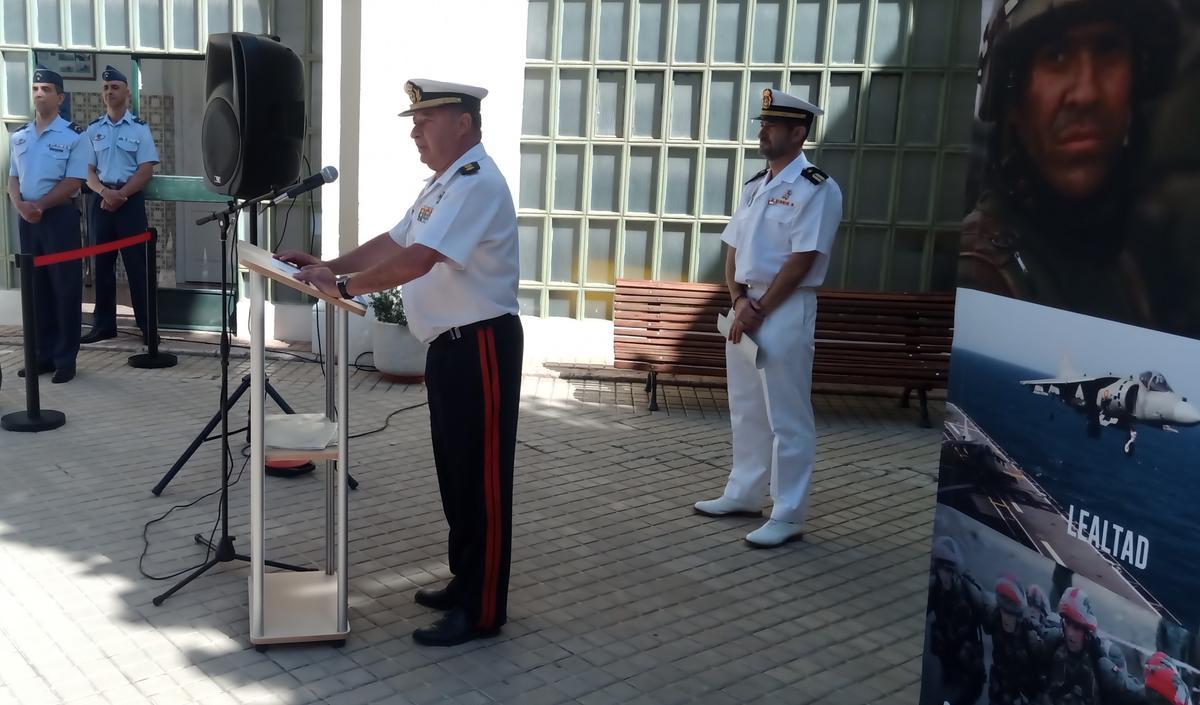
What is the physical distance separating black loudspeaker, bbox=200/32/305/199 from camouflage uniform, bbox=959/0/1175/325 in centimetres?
292

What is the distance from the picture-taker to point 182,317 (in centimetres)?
867

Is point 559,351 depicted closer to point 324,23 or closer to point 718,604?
point 324,23

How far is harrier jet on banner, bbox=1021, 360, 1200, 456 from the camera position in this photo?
1.78m

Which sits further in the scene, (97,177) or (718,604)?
(97,177)

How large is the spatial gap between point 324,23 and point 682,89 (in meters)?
2.76

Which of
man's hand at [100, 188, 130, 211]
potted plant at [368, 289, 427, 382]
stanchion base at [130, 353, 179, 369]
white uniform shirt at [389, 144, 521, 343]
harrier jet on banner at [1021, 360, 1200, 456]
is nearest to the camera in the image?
harrier jet on banner at [1021, 360, 1200, 456]

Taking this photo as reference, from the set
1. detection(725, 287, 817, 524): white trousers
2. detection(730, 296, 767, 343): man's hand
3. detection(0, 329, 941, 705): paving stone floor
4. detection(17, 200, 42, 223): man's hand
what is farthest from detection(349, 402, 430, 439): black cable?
detection(17, 200, 42, 223): man's hand

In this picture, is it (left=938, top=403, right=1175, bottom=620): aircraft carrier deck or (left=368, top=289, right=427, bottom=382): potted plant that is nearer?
(left=938, top=403, right=1175, bottom=620): aircraft carrier deck

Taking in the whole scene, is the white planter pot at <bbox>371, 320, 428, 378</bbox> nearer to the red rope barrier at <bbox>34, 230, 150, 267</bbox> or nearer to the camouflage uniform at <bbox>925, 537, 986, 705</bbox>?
the red rope barrier at <bbox>34, 230, 150, 267</bbox>

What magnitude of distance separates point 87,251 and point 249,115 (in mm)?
3593

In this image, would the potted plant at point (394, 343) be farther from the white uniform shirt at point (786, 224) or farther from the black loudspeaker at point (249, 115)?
the white uniform shirt at point (786, 224)

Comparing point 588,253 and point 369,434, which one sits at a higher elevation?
point 588,253

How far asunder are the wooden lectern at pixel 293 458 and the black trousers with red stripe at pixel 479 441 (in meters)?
0.35

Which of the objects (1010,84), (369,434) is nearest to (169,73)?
(369,434)
